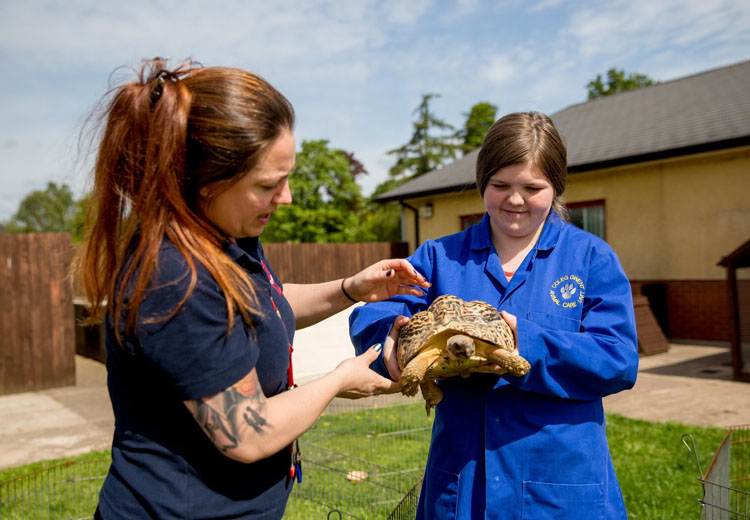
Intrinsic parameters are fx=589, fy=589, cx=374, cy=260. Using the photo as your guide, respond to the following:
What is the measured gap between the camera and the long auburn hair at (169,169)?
173 centimetres

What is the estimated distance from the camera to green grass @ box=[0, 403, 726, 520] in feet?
16.1

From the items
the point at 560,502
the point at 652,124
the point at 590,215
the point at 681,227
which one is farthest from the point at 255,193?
the point at 652,124

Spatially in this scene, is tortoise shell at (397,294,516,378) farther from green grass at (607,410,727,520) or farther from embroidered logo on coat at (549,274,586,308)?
green grass at (607,410,727,520)

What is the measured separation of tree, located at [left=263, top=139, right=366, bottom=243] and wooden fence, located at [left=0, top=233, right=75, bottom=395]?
2895 cm

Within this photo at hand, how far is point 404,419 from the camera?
24.2ft

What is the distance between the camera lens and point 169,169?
68.2 inches

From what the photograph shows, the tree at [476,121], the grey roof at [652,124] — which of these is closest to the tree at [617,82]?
the tree at [476,121]

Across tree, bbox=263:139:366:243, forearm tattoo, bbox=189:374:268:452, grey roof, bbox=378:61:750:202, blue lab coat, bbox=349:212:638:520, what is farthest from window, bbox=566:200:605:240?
tree, bbox=263:139:366:243

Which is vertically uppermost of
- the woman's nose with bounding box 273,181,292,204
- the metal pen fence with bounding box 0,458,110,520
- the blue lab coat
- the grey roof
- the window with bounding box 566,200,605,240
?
the grey roof

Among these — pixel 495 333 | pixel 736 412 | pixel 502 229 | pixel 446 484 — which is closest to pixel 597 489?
pixel 446 484

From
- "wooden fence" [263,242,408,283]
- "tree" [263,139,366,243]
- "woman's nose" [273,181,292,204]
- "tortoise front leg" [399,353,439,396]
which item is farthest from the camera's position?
"tree" [263,139,366,243]

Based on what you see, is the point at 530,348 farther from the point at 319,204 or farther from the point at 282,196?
the point at 319,204

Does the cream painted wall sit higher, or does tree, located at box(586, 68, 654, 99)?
tree, located at box(586, 68, 654, 99)

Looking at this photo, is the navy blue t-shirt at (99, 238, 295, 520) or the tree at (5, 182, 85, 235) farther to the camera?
the tree at (5, 182, 85, 235)
